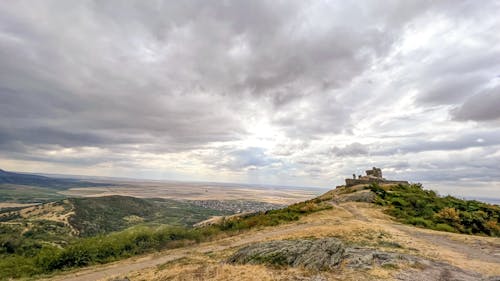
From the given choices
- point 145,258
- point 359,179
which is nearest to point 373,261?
point 145,258

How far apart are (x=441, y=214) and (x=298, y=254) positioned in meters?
27.0

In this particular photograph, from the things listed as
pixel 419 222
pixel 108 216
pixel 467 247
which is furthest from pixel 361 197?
pixel 108 216

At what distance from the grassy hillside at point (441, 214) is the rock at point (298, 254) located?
2057 cm

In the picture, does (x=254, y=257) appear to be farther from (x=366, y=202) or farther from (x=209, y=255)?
(x=366, y=202)

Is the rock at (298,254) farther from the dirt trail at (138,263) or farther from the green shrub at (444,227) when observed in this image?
the green shrub at (444,227)

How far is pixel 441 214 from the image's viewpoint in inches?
1254

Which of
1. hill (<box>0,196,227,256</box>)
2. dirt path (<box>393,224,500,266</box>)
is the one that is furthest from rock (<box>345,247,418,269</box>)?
hill (<box>0,196,227,256</box>)

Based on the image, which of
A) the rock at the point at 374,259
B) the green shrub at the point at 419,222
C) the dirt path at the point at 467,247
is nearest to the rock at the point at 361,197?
the green shrub at the point at 419,222

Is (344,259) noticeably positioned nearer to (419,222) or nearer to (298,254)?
(298,254)

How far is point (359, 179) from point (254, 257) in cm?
5097

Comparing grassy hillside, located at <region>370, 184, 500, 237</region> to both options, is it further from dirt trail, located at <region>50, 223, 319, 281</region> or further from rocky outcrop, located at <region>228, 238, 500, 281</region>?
dirt trail, located at <region>50, 223, 319, 281</region>

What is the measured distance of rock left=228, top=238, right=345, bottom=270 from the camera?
1449 centimetres

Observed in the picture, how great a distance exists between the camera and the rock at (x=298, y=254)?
1449 centimetres

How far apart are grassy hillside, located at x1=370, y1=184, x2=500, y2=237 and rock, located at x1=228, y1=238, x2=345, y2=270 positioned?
67.5ft
